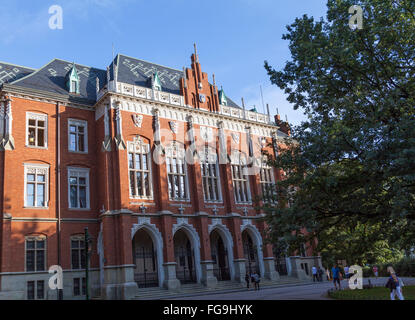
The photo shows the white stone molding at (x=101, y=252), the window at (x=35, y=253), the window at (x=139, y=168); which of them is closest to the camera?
the window at (x=35, y=253)

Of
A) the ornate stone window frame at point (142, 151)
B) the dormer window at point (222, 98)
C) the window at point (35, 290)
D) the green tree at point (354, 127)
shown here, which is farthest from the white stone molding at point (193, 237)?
the green tree at point (354, 127)

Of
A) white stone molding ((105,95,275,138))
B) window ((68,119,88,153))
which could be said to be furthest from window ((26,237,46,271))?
white stone molding ((105,95,275,138))

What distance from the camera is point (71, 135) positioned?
28.5m

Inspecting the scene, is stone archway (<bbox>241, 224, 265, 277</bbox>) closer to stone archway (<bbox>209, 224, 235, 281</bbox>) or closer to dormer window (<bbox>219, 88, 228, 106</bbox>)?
stone archway (<bbox>209, 224, 235, 281</bbox>)

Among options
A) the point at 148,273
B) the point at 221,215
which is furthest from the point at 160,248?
the point at 221,215

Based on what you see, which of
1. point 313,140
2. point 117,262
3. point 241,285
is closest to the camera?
point 313,140

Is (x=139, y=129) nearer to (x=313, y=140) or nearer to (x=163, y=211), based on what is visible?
(x=163, y=211)

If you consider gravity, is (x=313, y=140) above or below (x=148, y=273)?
above

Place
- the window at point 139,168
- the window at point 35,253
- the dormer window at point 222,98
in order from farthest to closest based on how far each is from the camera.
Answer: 1. the dormer window at point 222,98
2. the window at point 139,168
3. the window at point 35,253

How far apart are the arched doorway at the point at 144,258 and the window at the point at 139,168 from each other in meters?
3.15

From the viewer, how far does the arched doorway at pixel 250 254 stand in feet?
109

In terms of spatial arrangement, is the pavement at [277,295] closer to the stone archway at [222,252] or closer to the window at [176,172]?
the stone archway at [222,252]

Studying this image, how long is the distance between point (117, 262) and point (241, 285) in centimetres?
999

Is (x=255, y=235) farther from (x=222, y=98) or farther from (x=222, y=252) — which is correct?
(x=222, y=98)
